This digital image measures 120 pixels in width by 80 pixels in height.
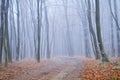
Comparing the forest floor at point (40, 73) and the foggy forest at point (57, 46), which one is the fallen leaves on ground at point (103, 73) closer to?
the foggy forest at point (57, 46)

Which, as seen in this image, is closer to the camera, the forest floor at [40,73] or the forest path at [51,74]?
the forest path at [51,74]

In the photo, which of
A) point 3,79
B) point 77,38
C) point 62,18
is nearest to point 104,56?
point 3,79

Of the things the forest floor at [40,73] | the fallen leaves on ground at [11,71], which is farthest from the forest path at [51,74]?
the fallen leaves on ground at [11,71]

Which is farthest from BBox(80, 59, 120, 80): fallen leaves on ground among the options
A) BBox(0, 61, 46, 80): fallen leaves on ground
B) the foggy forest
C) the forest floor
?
BBox(0, 61, 46, 80): fallen leaves on ground

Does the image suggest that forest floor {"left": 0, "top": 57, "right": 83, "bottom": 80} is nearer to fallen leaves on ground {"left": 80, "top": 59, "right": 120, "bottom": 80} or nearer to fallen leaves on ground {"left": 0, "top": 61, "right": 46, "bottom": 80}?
fallen leaves on ground {"left": 0, "top": 61, "right": 46, "bottom": 80}

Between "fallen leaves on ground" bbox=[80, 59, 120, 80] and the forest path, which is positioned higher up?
"fallen leaves on ground" bbox=[80, 59, 120, 80]

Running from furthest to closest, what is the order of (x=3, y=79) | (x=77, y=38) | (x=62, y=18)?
(x=77, y=38)
(x=62, y=18)
(x=3, y=79)

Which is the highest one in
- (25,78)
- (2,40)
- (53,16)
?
(53,16)

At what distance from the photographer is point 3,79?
1345 centimetres

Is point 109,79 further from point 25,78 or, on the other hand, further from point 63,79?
point 25,78

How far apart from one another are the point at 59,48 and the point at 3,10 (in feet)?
223

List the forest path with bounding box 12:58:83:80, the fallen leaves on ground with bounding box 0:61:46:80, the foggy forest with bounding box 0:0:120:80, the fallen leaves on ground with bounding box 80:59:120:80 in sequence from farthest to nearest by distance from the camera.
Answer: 1. the foggy forest with bounding box 0:0:120:80
2. the fallen leaves on ground with bounding box 0:61:46:80
3. the forest path with bounding box 12:58:83:80
4. the fallen leaves on ground with bounding box 80:59:120:80

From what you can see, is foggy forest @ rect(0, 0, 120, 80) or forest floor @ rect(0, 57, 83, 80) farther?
foggy forest @ rect(0, 0, 120, 80)

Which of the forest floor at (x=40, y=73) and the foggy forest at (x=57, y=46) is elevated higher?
the foggy forest at (x=57, y=46)
